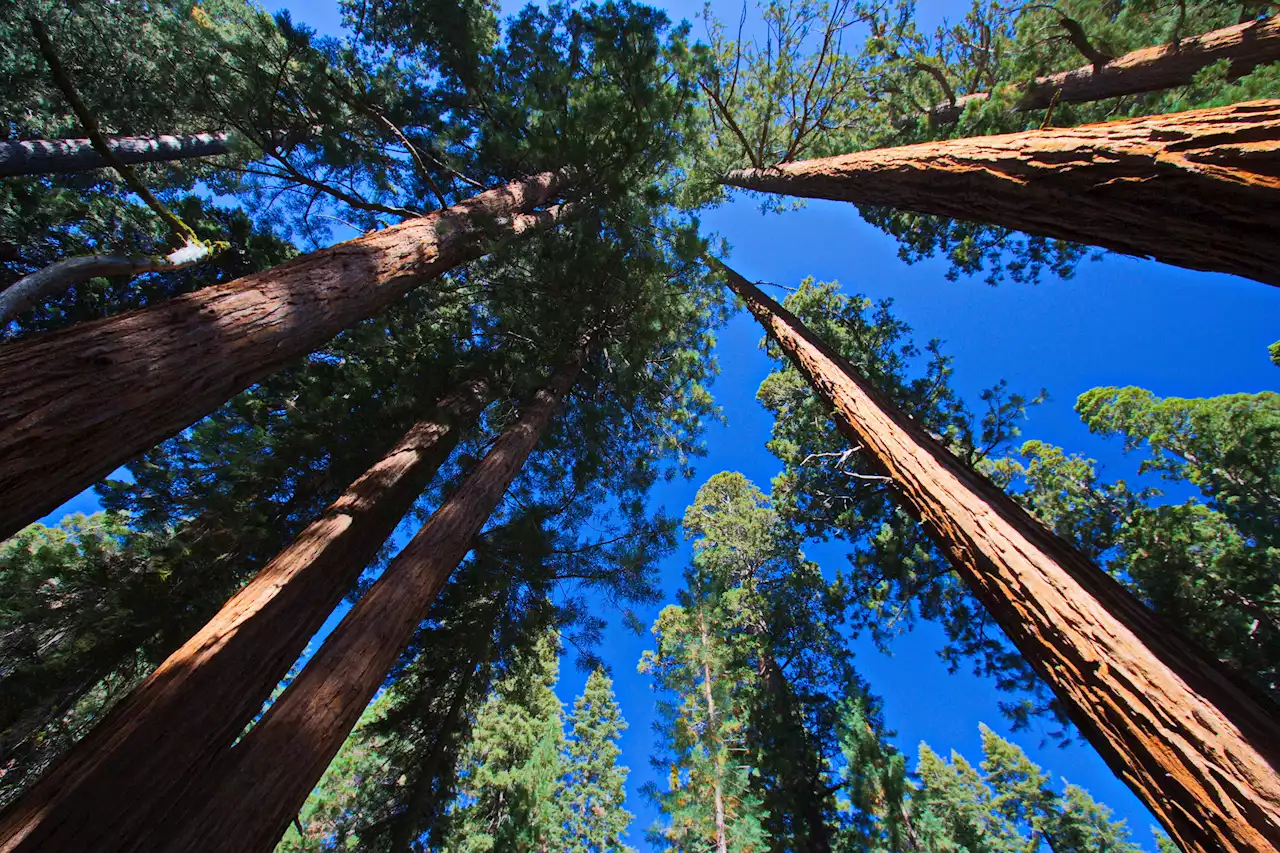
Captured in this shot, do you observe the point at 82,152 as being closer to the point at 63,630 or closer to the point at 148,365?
the point at 63,630

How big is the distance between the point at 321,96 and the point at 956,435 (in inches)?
430

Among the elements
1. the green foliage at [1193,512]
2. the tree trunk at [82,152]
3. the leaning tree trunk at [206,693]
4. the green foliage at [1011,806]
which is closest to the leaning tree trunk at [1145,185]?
the leaning tree trunk at [206,693]

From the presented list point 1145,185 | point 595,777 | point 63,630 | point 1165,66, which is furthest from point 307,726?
point 595,777

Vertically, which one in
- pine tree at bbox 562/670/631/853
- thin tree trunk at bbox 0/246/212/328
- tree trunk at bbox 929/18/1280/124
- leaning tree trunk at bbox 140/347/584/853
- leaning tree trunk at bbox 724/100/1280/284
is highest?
tree trunk at bbox 929/18/1280/124

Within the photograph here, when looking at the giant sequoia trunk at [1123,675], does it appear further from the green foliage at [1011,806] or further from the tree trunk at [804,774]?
the green foliage at [1011,806]

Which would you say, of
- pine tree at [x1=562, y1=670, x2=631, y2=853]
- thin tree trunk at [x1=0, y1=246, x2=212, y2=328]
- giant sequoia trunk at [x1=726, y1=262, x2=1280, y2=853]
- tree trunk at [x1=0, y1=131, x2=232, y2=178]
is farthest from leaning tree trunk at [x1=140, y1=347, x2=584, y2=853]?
pine tree at [x1=562, y1=670, x2=631, y2=853]

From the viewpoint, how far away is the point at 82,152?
7.66m

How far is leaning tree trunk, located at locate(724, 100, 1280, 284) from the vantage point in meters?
1.64

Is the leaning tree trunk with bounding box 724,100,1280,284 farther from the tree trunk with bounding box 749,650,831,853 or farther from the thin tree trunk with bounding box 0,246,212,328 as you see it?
the tree trunk with bounding box 749,650,831,853

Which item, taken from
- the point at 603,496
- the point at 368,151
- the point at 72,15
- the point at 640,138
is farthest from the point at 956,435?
the point at 72,15

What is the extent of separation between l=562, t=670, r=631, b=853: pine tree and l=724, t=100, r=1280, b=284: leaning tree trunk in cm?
1408

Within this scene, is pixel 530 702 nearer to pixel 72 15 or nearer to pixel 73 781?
pixel 73 781

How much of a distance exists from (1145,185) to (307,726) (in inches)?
178

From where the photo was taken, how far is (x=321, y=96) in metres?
4.98
